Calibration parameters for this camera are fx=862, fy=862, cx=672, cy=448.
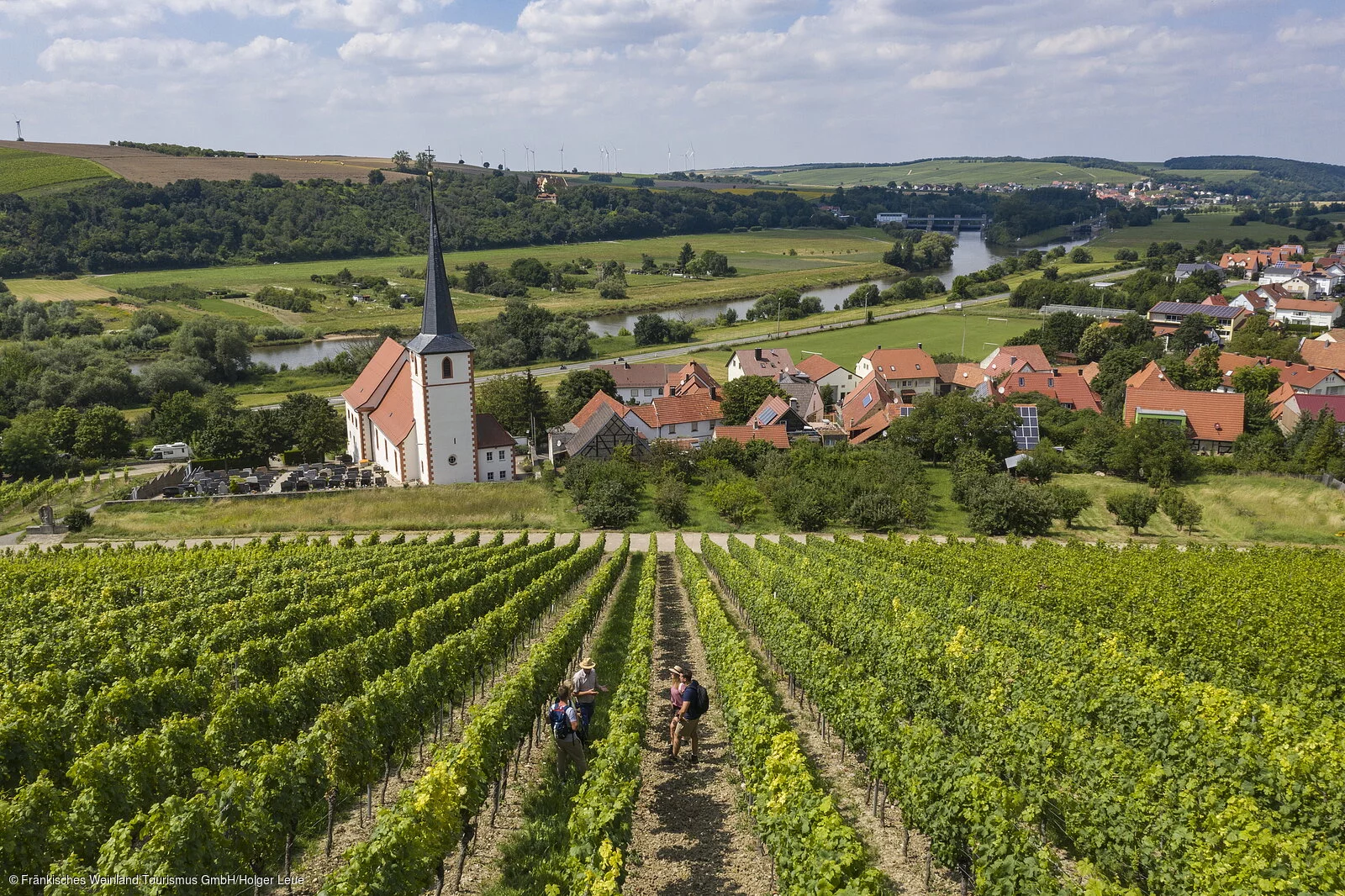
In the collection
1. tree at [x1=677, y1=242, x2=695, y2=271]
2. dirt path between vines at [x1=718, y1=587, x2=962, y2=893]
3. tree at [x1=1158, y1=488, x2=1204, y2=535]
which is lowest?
tree at [x1=1158, y1=488, x2=1204, y2=535]

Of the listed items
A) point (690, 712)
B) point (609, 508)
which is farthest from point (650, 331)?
point (690, 712)

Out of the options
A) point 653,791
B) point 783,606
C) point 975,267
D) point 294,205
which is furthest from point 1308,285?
point 294,205

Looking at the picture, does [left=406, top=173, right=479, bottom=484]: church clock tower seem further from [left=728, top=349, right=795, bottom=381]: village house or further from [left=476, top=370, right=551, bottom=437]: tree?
[left=728, top=349, right=795, bottom=381]: village house

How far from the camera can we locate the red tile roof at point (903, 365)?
83000mm

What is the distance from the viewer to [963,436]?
59.8 m

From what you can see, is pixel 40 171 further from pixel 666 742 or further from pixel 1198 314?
pixel 666 742

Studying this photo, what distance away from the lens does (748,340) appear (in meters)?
109

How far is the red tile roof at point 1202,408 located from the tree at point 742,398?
91.8ft

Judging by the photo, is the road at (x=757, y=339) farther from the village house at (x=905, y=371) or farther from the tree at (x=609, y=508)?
the tree at (x=609, y=508)

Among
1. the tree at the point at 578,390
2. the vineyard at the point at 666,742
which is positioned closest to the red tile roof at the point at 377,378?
the tree at the point at 578,390

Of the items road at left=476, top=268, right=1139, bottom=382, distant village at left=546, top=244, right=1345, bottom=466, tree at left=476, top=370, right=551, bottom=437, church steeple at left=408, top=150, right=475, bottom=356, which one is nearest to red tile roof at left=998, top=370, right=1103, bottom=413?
distant village at left=546, top=244, right=1345, bottom=466

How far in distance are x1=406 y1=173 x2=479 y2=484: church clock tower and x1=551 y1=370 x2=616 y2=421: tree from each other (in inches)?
590

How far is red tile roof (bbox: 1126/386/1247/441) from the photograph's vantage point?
210 feet

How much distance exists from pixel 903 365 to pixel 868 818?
73898 millimetres
